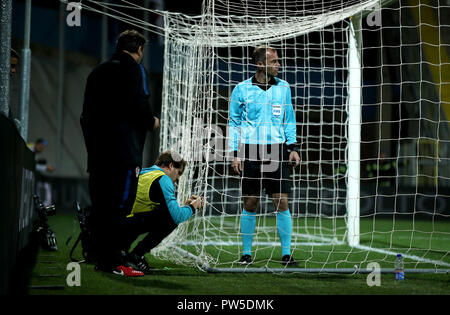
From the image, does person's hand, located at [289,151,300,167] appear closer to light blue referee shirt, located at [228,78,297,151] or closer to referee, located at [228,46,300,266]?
referee, located at [228,46,300,266]

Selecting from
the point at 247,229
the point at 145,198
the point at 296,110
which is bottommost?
the point at 247,229

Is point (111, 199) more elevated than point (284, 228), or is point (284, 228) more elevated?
point (111, 199)

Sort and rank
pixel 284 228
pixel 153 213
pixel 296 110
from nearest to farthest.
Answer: pixel 153 213
pixel 284 228
pixel 296 110

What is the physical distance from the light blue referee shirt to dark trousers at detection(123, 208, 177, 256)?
0.95 meters

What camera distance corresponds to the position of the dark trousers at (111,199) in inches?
149

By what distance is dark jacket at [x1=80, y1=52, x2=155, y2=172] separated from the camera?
12.4 feet

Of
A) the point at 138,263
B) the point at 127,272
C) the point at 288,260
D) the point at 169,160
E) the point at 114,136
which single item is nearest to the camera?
the point at 114,136

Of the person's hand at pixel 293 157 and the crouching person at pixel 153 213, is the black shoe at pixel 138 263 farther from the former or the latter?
the person's hand at pixel 293 157

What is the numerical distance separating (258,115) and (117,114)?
5.11 feet

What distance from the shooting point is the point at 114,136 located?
12.5 feet

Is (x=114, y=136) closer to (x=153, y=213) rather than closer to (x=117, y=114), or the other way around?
(x=117, y=114)

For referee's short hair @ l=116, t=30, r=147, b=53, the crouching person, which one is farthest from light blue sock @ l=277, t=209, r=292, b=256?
referee's short hair @ l=116, t=30, r=147, b=53

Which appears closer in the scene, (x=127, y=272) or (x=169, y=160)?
(x=127, y=272)

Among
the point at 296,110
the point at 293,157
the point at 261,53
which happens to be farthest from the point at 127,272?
the point at 296,110
